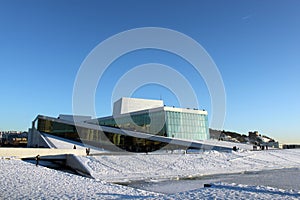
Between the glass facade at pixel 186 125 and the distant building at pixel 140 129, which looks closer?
the distant building at pixel 140 129

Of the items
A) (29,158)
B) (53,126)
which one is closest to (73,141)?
(53,126)

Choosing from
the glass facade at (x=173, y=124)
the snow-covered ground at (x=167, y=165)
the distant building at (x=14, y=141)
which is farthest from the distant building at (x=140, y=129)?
the snow-covered ground at (x=167, y=165)

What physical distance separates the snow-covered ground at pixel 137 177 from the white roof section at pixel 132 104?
127 feet

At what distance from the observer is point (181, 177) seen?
17.7 meters

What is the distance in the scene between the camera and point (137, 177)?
17234mm

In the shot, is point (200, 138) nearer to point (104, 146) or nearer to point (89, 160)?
point (104, 146)

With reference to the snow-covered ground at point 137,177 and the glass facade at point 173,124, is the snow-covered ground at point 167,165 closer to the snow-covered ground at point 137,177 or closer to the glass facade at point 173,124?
the snow-covered ground at point 137,177

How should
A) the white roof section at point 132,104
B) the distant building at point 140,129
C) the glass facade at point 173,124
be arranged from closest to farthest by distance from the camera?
the distant building at point 140,129 → the glass facade at point 173,124 → the white roof section at point 132,104

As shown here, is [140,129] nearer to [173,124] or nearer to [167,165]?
[173,124]

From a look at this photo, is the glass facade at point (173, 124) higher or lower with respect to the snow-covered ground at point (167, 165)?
higher

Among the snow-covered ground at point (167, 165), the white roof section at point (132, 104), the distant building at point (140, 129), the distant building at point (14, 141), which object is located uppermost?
the white roof section at point (132, 104)

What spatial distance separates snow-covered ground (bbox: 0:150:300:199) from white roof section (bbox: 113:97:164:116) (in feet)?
127

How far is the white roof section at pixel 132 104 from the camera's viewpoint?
6531cm

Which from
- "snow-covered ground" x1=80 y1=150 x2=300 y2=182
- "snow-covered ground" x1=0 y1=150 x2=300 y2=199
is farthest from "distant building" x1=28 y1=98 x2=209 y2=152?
"snow-covered ground" x1=0 y1=150 x2=300 y2=199
